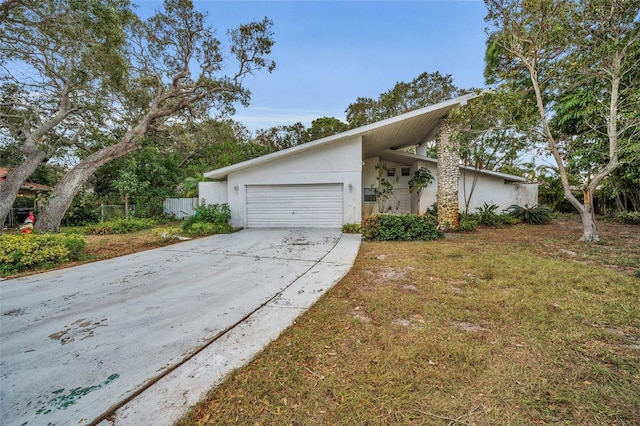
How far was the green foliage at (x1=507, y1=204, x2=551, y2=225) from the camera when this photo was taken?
1125 centimetres

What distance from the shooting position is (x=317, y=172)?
10.0 m

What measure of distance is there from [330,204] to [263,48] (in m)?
8.17

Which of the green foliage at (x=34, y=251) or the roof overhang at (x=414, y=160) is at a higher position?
the roof overhang at (x=414, y=160)

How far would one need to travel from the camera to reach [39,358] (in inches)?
86.0

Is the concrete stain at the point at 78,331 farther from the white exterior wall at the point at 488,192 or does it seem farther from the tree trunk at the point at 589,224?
the white exterior wall at the point at 488,192

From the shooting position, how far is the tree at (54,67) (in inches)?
272

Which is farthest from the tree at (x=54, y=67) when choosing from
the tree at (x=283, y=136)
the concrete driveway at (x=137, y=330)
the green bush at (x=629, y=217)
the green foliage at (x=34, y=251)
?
the green bush at (x=629, y=217)

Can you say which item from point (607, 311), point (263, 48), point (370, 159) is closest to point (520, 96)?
point (607, 311)

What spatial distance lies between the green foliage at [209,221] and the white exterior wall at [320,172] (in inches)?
33.9

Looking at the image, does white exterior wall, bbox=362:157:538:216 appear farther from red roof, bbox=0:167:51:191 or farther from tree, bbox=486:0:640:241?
red roof, bbox=0:167:51:191

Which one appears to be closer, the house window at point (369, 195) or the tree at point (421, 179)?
the tree at point (421, 179)

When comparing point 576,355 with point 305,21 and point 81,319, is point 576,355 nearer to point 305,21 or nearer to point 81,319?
point 81,319

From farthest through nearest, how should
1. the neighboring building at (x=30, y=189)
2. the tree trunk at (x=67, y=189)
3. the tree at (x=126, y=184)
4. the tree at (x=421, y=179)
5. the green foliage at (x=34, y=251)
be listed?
1. the neighboring building at (x=30, y=189)
2. the tree at (x=421, y=179)
3. the tree at (x=126, y=184)
4. the tree trunk at (x=67, y=189)
5. the green foliage at (x=34, y=251)

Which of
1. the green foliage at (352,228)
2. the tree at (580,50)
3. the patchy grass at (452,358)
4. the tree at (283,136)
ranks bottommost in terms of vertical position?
the patchy grass at (452,358)
